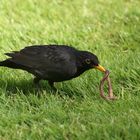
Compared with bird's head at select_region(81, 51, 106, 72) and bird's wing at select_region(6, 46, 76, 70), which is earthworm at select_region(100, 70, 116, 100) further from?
bird's wing at select_region(6, 46, 76, 70)

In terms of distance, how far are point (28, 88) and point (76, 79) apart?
62cm

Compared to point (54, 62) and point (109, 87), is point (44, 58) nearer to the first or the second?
point (54, 62)

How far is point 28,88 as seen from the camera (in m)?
6.84

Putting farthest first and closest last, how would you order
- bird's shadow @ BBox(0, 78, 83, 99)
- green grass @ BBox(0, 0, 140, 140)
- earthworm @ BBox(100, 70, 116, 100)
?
bird's shadow @ BBox(0, 78, 83, 99) < earthworm @ BBox(100, 70, 116, 100) < green grass @ BBox(0, 0, 140, 140)

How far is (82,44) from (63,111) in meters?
2.64

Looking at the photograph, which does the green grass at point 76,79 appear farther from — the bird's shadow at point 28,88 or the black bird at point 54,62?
the black bird at point 54,62

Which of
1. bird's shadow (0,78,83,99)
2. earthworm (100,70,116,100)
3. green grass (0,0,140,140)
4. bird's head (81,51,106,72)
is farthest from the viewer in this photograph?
bird's shadow (0,78,83,99)

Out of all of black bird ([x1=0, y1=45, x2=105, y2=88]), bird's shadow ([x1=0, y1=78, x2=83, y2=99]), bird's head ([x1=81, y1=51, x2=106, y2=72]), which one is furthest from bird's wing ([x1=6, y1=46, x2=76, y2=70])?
bird's shadow ([x1=0, y1=78, x2=83, y2=99])

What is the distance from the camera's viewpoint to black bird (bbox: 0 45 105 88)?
6.46 metres

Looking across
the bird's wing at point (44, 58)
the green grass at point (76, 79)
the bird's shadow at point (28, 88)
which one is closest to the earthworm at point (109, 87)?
the green grass at point (76, 79)

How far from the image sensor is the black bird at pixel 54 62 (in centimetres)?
646

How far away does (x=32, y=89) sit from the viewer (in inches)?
267

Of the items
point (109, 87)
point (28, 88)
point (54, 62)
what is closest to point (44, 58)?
point (54, 62)

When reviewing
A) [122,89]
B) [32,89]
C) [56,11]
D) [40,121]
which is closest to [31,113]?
[40,121]
